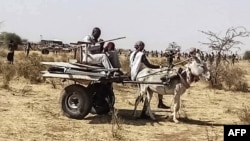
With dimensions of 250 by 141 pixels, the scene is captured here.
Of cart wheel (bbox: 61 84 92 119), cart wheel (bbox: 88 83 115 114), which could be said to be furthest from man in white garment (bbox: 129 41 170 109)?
cart wheel (bbox: 61 84 92 119)

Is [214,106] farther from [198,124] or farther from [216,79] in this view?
[216,79]

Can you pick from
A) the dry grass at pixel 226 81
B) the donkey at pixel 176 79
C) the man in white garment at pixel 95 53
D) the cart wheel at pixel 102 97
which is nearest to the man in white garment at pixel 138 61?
the donkey at pixel 176 79

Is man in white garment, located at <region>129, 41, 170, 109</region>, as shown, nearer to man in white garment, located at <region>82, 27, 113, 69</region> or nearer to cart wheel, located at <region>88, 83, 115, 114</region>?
cart wheel, located at <region>88, 83, 115, 114</region>

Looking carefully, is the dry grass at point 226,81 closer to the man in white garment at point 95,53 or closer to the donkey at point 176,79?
the donkey at point 176,79

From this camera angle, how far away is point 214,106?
16.9 meters

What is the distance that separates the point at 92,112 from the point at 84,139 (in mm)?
3217

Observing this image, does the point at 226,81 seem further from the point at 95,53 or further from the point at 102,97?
the point at 95,53

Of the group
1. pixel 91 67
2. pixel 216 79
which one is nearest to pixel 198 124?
pixel 91 67

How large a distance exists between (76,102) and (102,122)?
864 millimetres

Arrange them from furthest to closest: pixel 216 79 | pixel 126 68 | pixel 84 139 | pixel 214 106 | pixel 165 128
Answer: pixel 126 68, pixel 216 79, pixel 214 106, pixel 165 128, pixel 84 139

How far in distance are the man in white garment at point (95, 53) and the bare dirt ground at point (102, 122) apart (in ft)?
5.00

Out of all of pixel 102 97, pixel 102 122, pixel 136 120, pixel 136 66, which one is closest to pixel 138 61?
pixel 136 66

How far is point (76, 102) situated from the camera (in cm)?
1255

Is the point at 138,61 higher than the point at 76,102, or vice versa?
the point at 138,61
